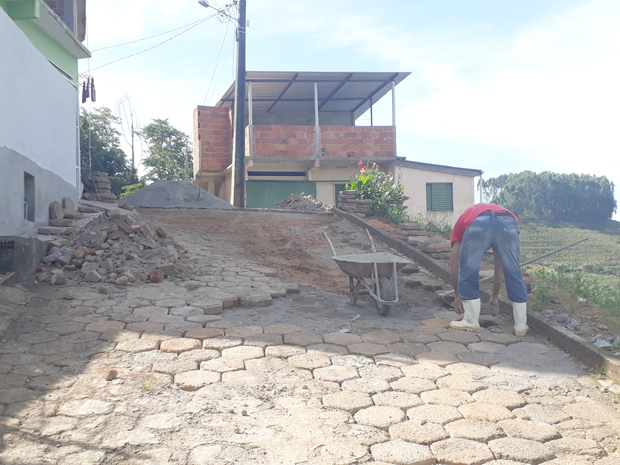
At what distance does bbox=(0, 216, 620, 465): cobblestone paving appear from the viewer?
90.7 inches

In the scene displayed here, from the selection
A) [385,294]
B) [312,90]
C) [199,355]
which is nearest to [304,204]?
[312,90]

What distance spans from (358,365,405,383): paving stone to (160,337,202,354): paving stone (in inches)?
47.1

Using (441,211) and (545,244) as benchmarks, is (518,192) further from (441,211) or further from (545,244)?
(441,211)

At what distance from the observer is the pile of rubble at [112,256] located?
5.56 meters

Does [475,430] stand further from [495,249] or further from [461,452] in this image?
[495,249]

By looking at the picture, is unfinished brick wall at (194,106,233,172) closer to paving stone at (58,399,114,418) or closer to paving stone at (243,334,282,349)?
paving stone at (243,334,282,349)

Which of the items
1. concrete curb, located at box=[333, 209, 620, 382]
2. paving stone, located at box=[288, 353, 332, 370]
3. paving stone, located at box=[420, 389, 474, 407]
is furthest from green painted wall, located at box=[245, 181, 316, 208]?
paving stone, located at box=[420, 389, 474, 407]

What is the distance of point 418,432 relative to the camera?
2520mm

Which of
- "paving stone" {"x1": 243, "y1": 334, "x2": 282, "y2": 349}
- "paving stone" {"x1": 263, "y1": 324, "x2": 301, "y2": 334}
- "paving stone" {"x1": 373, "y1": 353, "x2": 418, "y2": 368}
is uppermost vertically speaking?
"paving stone" {"x1": 263, "y1": 324, "x2": 301, "y2": 334}

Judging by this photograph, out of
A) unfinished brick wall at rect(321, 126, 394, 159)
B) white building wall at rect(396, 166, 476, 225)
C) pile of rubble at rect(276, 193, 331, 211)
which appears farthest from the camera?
white building wall at rect(396, 166, 476, 225)

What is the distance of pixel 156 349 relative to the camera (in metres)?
3.57

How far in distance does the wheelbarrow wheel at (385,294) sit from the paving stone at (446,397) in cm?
190

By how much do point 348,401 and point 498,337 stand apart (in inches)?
76.2

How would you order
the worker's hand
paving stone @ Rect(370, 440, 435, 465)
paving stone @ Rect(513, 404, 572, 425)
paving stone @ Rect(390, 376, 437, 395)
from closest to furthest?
paving stone @ Rect(370, 440, 435, 465)
paving stone @ Rect(513, 404, 572, 425)
paving stone @ Rect(390, 376, 437, 395)
the worker's hand
